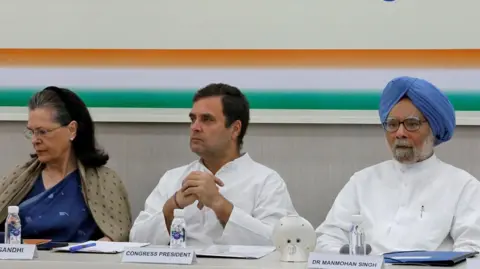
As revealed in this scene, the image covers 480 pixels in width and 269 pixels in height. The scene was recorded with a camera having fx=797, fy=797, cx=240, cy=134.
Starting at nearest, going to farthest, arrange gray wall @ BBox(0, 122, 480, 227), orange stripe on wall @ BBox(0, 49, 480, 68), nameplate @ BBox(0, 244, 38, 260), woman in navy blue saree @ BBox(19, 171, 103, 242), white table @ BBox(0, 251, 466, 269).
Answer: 1. white table @ BBox(0, 251, 466, 269)
2. nameplate @ BBox(0, 244, 38, 260)
3. woman in navy blue saree @ BBox(19, 171, 103, 242)
4. orange stripe on wall @ BBox(0, 49, 480, 68)
5. gray wall @ BBox(0, 122, 480, 227)

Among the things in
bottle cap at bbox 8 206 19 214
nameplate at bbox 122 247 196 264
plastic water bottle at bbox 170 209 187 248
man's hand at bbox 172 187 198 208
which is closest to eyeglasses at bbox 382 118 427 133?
man's hand at bbox 172 187 198 208

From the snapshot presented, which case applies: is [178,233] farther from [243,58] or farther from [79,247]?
[243,58]

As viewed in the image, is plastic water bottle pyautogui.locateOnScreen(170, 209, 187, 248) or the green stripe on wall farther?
the green stripe on wall

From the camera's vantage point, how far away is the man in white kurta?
9.45 feet

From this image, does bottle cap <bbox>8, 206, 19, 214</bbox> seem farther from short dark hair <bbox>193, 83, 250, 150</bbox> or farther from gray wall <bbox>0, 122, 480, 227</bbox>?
gray wall <bbox>0, 122, 480, 227</bbox>

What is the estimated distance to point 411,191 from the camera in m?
2.87

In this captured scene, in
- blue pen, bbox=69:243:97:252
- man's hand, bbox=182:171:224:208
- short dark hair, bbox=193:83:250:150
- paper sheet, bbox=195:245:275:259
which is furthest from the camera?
short dark hair, bbox=193:83:250:150

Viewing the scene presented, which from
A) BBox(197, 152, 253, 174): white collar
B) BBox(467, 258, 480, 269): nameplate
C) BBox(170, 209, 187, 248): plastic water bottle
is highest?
BBox(197, 152, 253, 174): white collar

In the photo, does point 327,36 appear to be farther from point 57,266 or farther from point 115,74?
point 57,266

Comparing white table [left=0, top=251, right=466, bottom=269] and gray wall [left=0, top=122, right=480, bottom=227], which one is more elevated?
gray wall [left=0, top=122, right=480, bottom=227]

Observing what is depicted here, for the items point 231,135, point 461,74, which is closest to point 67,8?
point 231,135

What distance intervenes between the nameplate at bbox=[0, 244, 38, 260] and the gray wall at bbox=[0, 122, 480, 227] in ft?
4.61

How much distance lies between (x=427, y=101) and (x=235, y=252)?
939 mm

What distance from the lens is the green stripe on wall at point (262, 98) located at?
3.39 m
